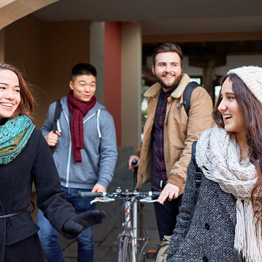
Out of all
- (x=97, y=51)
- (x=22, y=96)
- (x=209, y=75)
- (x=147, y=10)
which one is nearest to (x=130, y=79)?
(x=97, y=51)

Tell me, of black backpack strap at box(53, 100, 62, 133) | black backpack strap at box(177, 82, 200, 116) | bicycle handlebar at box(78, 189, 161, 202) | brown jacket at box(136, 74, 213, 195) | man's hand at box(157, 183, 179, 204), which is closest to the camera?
man's hand at box(157, 183, 179, 204)

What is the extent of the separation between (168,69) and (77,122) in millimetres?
878

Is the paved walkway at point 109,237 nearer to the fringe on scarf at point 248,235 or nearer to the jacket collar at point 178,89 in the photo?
the jacket collar at point 178,89

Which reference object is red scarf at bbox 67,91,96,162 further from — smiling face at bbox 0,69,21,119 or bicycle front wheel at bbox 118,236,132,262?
smiling face at bbox 0,69,21,119

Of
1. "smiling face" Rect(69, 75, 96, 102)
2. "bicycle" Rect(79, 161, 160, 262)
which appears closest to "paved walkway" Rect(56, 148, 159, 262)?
"bicycle" Rect(79, 161, 160, 262)

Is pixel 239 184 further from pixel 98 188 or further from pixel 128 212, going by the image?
pixel 98 188

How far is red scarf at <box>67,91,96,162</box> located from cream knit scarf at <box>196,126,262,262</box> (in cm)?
170

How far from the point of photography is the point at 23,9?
405 cm

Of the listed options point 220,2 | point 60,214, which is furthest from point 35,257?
point 220,2

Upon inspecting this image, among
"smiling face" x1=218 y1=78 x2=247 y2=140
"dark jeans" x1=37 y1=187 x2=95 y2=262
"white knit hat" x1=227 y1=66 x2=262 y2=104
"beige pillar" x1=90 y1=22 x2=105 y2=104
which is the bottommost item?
"dark jeans" x1=37 y1=187 x2=95 y2=262

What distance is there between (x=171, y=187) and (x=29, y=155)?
1.12m

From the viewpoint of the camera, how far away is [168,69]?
329 cm

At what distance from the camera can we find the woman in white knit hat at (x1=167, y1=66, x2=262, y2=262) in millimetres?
1853

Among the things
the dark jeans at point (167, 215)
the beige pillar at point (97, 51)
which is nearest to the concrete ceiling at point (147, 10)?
the beige pillar at point (97, 51)
